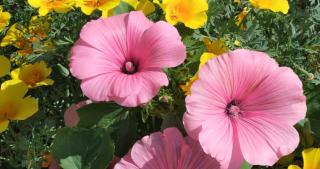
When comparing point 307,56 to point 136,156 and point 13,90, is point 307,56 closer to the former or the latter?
point 136,156

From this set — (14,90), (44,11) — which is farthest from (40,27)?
(14,90)

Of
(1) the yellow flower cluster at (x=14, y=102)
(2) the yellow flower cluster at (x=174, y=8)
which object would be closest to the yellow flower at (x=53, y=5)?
(2) the yellow flower cluster at (x=174, y=8)

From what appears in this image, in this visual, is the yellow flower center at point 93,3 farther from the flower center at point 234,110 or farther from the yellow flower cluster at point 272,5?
the flower center at point 234,110

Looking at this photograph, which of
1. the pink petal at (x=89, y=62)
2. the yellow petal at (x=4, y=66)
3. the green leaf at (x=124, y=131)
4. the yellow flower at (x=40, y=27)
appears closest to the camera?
the pink petal at (x=89, y=62)

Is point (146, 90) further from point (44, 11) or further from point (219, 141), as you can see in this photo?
point (44, 11)

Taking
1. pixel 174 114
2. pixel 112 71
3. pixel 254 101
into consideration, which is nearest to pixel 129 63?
pixel 112 71

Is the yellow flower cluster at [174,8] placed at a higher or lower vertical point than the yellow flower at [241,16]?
higher

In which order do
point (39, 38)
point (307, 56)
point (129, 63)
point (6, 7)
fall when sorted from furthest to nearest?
point (6, 7), point (39, 38), point (307, 56), point (129, 63)
